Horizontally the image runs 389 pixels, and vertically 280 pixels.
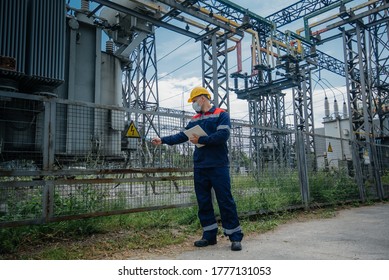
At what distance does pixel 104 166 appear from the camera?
4.20m

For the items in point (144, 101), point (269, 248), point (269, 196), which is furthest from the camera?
point (144, 101)

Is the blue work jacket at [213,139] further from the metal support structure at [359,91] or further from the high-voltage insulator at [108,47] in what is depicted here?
the metal support structure at [359,91]

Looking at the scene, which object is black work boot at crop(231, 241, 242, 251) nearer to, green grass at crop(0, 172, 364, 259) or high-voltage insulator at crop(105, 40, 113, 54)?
green grass at crop(0, 172, 364, 259)

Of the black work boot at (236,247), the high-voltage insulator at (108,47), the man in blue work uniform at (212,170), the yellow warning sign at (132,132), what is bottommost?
the black work boot at (236,247)

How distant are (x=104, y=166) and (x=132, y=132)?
62cm

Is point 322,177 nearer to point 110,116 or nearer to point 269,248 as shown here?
point 269,248

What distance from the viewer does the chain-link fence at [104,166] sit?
3.54 meters

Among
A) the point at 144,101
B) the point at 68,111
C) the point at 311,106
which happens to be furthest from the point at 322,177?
the point at 311,106

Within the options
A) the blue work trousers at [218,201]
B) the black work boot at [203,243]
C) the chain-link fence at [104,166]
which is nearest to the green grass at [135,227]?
the chain-link fence at [104,166]

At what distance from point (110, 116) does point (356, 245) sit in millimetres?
3666

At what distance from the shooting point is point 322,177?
7.13 meters

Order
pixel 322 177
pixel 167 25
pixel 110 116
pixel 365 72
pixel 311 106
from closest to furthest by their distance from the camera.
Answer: pixel 110 116, pixel 322 177, pixel 167 25, pixel 365 72, pixel 311 106

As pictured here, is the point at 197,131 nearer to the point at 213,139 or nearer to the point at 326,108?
the point at 213,139

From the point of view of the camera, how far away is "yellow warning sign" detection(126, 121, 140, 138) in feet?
14.4
